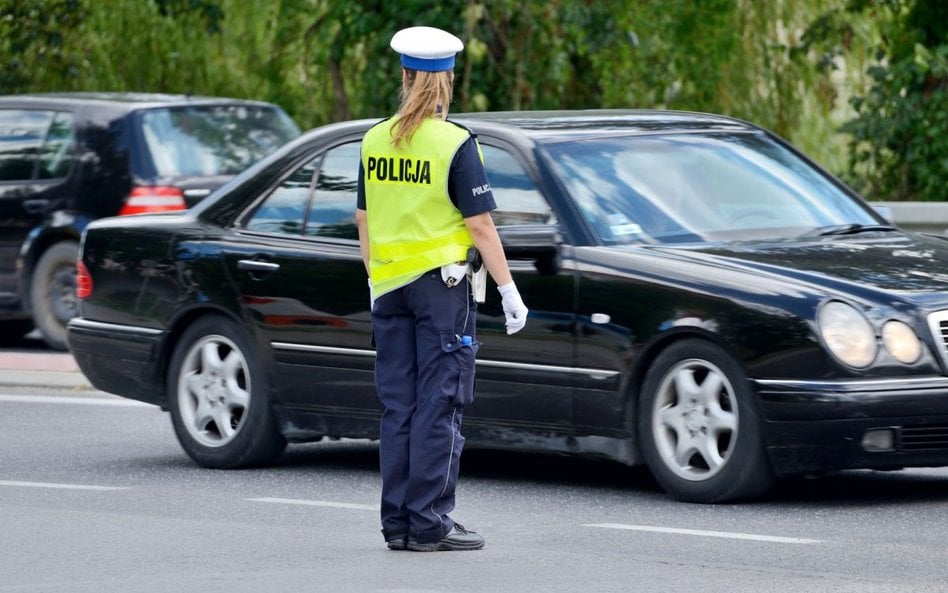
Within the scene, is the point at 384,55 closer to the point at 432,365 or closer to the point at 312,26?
the point at 312,26

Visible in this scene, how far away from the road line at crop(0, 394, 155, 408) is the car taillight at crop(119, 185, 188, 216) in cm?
214

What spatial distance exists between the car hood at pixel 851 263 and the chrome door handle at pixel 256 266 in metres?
1.80

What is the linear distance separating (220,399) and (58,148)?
19.0 ft

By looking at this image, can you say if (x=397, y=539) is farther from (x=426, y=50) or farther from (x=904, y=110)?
(x=904, y=110)

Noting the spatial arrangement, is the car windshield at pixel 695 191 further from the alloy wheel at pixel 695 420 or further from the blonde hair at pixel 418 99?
the blonde hair at pixel 418 99

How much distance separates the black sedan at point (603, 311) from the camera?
24.7 feet

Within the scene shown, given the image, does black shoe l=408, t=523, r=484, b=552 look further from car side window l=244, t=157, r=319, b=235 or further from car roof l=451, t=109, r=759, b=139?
car side window l=244, t=157, r=319, b=235

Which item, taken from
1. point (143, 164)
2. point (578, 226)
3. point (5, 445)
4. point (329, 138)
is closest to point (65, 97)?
point (143, 164)

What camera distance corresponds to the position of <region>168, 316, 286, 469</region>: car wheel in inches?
357

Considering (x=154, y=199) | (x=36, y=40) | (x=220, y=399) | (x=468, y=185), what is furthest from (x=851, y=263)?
(x=36, y=40)

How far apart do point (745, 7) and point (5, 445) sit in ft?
41.1

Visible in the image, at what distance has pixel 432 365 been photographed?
Answer: 6910mm

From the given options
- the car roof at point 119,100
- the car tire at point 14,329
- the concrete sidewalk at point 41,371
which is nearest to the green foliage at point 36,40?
the car tire at point 14,329

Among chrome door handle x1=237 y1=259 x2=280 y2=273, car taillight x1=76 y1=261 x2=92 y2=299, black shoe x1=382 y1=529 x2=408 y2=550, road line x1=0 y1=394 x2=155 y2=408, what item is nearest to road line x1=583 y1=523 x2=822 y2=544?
black shoe x1=382 y1=529 x2=408 y2=550
